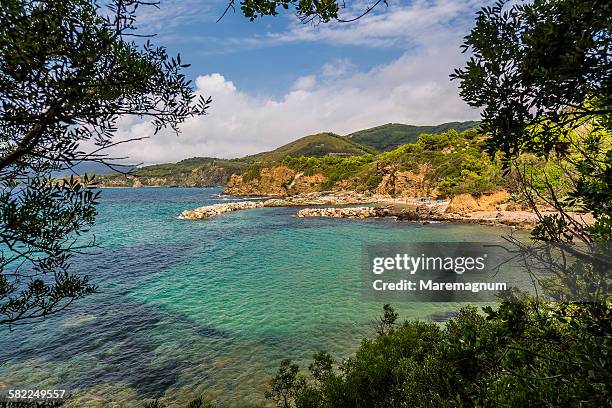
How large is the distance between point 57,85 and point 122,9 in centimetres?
146

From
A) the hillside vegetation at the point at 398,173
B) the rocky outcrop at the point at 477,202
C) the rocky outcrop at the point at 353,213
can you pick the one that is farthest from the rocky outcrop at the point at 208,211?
the rocky outcrop at the point at 477,202

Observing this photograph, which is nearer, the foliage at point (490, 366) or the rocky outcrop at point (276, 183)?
the foliage at point (490, 366)

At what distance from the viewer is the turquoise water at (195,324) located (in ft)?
43.8

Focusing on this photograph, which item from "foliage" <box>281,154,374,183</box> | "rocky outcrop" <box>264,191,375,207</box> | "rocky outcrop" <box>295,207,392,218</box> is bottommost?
"rocky outcrop" <box>295,207,392,218</box>

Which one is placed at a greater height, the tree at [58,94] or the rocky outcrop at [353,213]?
the tree at [58,94]

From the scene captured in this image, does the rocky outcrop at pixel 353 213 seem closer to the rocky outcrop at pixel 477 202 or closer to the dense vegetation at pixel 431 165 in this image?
the rocky outcrop at pixel 477 202

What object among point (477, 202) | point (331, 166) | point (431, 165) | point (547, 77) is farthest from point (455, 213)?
point (331, 166)

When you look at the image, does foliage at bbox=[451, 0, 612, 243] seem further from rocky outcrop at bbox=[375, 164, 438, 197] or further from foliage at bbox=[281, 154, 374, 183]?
foliage at bbox=[281, 154, 374, 183]

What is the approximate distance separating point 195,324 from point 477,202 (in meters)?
55.0

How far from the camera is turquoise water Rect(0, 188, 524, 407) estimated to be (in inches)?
526

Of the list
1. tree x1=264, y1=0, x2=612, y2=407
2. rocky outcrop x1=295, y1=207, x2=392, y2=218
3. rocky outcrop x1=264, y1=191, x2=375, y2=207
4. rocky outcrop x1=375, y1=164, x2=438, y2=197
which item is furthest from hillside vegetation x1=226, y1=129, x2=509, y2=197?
tree x1=264, y1=0, x2=612, y2=407

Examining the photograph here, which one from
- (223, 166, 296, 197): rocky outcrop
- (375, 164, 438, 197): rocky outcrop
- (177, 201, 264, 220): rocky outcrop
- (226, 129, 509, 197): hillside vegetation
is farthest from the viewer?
(223, 166, 296, 197): rocky outcrop

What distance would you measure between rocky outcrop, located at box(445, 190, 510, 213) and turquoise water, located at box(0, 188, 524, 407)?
58.6 ft

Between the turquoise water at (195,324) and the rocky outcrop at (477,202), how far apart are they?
17.9 m
